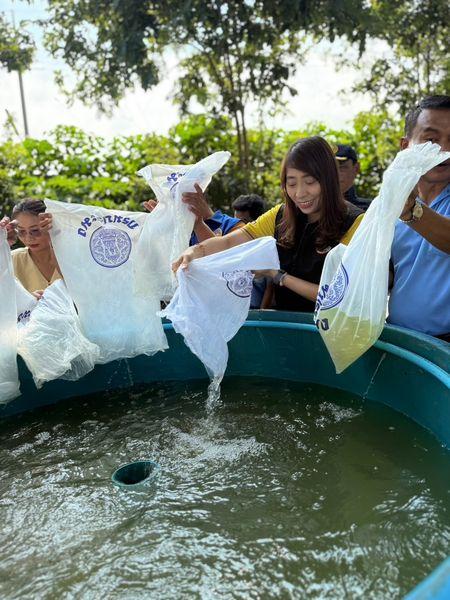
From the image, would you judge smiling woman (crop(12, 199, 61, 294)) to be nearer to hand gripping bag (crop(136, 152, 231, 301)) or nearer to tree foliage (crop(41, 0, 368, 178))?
→ hand gripping bag (crop(136, 152, 231, 301))

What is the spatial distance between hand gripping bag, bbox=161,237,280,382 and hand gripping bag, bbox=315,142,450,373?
33 cm

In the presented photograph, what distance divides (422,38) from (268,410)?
18.2ft

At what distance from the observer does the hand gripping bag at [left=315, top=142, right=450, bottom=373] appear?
72.7 inches

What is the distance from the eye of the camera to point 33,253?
3162 mm

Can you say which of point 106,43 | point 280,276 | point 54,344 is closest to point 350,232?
point 280,276

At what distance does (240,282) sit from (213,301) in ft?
0.48

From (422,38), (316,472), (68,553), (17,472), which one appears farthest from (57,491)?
(422,38)

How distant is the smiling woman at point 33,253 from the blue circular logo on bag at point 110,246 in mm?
337

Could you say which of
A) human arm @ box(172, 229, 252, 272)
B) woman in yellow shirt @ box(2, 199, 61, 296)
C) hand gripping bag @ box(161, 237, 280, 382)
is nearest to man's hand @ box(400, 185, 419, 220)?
hand gripping bag @ box(161, 237, 280, 382)

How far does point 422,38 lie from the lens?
20.7ft

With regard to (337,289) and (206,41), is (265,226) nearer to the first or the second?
(337,289)

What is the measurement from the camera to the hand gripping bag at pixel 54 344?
252 centimetres

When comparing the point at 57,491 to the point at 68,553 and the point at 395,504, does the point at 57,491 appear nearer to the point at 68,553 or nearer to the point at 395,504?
the point at 68,553

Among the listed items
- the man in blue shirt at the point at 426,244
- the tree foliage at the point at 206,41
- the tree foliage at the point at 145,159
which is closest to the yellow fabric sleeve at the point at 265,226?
the man in blue shirt at the point at 426,244
